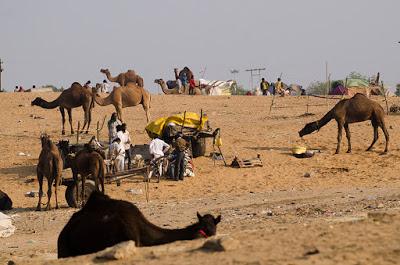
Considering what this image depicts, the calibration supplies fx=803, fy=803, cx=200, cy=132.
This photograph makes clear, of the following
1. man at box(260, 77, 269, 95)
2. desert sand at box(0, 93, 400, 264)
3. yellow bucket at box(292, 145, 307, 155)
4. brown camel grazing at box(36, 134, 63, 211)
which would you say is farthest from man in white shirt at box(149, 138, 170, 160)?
man at box(260, 77, 269, 95)

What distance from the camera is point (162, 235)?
7844 millimetres

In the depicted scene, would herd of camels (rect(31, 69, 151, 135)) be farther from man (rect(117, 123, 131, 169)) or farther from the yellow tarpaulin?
man (rect(117, 123, 131, 169))

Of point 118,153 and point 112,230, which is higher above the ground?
point 112,230

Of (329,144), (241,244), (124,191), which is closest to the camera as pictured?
(241,244)

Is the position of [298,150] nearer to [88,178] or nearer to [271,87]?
[88,178]

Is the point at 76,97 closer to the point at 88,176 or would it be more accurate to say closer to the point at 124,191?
the point at 124,191

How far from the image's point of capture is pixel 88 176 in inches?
709

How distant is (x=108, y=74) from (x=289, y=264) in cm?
3605

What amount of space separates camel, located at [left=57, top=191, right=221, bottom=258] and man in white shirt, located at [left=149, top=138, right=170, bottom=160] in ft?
42.2

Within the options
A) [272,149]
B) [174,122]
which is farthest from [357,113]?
[174,122]

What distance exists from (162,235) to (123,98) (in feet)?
73.6

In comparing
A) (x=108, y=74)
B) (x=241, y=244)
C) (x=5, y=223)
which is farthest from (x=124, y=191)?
(x=108, y=74)

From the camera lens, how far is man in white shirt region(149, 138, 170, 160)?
68.9 feet

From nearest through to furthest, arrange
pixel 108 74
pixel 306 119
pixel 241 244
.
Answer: pixel 241 244
pixel 306 119
pixel 108 74
